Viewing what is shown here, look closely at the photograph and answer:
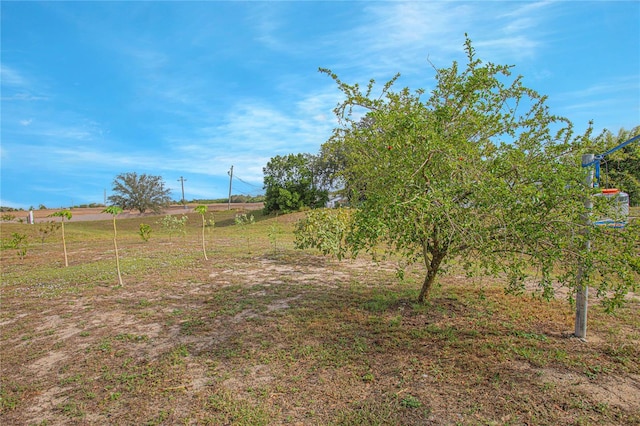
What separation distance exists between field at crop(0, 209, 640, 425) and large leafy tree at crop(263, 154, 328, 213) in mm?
24347

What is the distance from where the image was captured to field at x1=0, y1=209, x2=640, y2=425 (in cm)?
314

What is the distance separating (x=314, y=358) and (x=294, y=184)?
2935 centimetres

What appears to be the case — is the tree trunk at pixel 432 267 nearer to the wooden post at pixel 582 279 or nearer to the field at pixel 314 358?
the field at pixel 314 358

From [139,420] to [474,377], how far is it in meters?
3.09

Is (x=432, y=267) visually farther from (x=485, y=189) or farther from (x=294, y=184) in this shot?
(x=294, y=184)

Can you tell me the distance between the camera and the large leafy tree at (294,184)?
31.7 metres

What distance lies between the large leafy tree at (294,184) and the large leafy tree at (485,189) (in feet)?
87.7

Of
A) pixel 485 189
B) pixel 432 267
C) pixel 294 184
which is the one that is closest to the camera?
pixel 485 189

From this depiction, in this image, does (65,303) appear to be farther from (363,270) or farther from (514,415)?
(514,415)

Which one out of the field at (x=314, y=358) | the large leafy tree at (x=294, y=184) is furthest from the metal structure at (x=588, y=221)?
the large leafy tree at (x=294, y=184)

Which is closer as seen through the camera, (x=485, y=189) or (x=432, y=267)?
(x=485, y=189)

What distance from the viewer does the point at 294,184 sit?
3303cm

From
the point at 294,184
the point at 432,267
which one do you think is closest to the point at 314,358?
the point at 432,267

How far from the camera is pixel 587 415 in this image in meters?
2.93
